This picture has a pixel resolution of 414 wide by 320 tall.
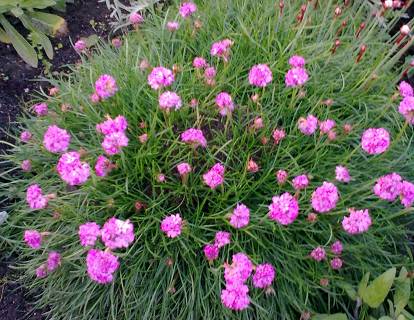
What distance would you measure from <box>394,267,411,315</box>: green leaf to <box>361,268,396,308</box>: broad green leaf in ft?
0.28

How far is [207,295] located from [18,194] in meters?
0.95

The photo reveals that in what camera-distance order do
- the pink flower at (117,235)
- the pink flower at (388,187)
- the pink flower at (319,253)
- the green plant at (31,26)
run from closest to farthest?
the pink flower at (117,235) → the pink flower at (388,187) → the pink flower at (319,253) → the green plant at (31,26)

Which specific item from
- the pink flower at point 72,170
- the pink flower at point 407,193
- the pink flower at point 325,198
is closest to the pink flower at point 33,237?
the pink flower at point 72,170

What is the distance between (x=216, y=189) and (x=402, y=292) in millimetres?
735

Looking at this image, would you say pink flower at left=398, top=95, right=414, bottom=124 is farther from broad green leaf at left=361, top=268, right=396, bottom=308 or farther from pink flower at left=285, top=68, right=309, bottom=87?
broad green leaf at left=361, top=268, right=396, bottom=308

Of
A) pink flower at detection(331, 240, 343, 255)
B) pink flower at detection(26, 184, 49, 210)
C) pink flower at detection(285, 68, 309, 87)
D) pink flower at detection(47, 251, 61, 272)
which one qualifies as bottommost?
pink flower at detection(47, 251, 61, 272)

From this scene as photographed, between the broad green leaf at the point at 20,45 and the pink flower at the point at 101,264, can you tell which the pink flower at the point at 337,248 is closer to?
the pink flower at the point at 101,264

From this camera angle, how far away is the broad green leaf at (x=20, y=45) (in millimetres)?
2578

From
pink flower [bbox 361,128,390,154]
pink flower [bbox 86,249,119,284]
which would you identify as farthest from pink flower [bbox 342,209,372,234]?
pink flower [bbox 86,249,119,284]

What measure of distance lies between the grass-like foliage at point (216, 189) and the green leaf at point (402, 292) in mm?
109

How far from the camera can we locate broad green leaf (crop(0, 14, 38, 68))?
258 centimetres

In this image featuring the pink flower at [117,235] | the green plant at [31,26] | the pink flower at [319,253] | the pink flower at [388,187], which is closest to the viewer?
the pink flower at [117,235]

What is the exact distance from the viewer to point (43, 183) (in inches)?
76.6

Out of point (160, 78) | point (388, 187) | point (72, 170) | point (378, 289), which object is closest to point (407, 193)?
point (388, 187)
